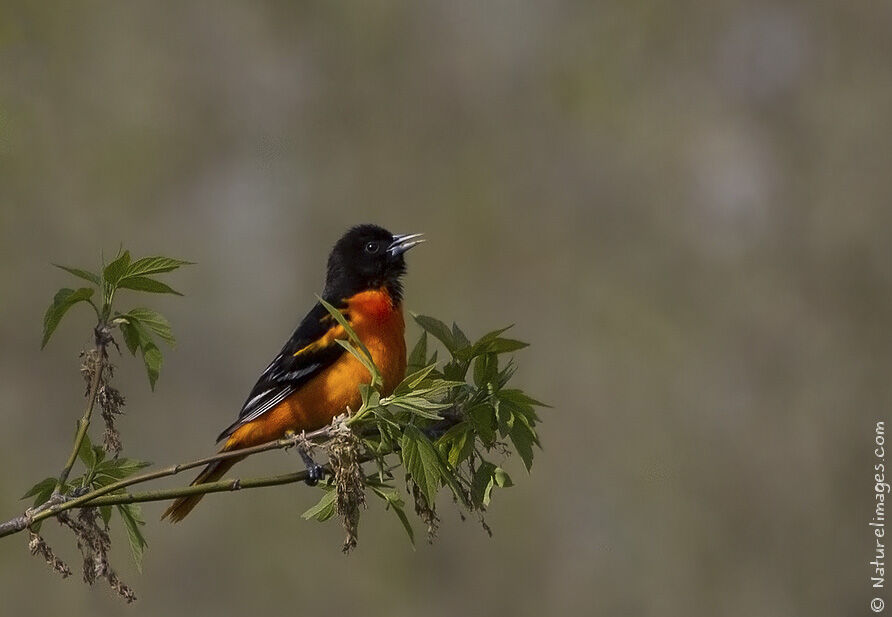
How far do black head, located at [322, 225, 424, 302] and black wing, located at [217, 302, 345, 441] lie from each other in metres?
0.34

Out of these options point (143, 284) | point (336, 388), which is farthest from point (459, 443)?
point (336, 388)

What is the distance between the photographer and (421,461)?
1889 millimetres

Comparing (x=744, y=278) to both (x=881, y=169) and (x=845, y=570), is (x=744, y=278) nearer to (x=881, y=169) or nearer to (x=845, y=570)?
(x=881, y=169)

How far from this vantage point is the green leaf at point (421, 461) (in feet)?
6.11

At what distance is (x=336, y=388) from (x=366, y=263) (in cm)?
78

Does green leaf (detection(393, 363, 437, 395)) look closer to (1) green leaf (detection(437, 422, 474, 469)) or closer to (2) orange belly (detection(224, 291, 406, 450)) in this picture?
(1) green leaf (detection(437, 422, 474, 469))

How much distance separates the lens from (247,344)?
10.3m

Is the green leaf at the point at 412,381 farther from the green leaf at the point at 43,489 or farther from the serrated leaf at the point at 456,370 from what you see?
the green leaf at the point at 43,489

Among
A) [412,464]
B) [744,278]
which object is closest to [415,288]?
[744,278]

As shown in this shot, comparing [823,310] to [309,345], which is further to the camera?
[823,310]

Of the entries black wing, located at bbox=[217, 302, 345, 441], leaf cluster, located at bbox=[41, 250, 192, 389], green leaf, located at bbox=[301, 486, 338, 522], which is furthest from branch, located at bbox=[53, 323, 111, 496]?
black wing, located at bbox=[217, 302, 345, 441]

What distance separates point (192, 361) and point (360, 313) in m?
6.30

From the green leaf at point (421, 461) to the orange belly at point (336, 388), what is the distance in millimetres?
1539

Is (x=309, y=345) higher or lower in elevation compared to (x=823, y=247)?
lower
